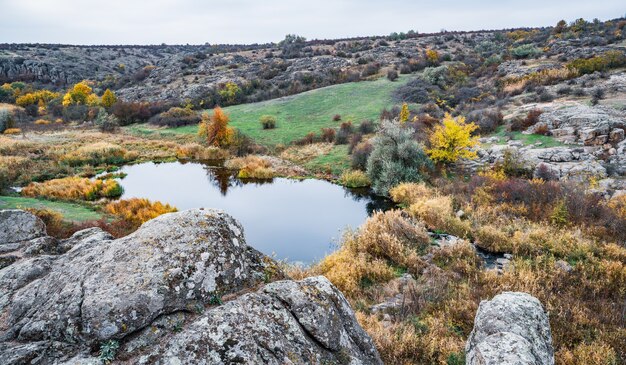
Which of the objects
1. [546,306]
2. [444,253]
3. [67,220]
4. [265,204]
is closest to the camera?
[546,306]

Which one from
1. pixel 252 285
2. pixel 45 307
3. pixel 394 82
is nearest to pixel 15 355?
pixel 45 307

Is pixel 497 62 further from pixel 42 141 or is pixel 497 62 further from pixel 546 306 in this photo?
pixel 42 141

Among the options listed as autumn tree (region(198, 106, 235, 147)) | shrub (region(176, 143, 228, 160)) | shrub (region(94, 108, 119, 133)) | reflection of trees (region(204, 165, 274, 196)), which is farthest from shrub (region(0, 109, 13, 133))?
reflection of trees (region(204, 165, 274, 196))

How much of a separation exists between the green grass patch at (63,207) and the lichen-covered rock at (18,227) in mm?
9152

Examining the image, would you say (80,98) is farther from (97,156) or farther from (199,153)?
(199,153)

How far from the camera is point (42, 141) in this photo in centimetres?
3884

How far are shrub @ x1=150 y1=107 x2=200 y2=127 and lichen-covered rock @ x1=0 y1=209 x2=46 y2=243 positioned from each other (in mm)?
42131

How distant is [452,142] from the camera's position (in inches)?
960

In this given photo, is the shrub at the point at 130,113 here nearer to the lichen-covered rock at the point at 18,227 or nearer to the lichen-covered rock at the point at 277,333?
the lichen-covered rock at the point at 18,227

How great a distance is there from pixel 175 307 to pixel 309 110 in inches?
1704

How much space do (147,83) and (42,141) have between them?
3559 cm

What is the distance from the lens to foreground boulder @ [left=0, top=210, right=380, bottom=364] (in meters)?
3.46

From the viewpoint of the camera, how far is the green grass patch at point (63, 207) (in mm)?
16144

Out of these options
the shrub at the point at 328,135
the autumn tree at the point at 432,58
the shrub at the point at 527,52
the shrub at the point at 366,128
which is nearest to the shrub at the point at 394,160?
the shrub at the point at 366,128
